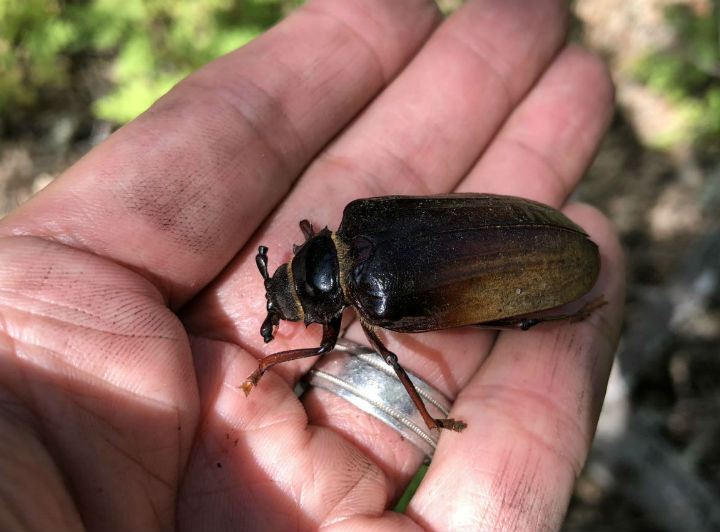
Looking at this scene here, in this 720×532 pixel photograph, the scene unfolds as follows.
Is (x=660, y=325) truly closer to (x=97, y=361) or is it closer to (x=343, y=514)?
(x=343, y=514)

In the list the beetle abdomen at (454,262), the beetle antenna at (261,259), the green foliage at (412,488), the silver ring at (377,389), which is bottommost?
the green foliage at (412,488)

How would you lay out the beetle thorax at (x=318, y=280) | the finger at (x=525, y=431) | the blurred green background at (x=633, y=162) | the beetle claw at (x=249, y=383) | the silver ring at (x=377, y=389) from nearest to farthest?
the finger at (x=525, y=431) < the beetle claw at (x=249, y=383) < the silver ring at (x=377, y=389) < the beetle thorax at (x=318, y=280) < the blurred green background at (x=633, y=162)

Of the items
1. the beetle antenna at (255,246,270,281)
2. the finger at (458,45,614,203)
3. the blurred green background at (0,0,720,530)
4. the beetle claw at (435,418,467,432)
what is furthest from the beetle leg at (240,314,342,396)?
the blurred green background at (0,0,720,530)

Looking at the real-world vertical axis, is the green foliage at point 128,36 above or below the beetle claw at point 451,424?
above

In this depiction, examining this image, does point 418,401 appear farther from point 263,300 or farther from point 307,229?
point 307,229

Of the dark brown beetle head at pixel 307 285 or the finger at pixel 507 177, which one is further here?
the dark brown beetle head at pixel 307 285

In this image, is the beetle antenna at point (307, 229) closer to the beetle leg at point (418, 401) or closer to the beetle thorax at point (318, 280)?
the beetle thorax at point (318, 280)

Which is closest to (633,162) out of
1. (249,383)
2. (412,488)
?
(412,488)

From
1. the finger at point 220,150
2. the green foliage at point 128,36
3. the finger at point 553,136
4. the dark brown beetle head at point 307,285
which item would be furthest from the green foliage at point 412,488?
the green foliage at point 128,36
